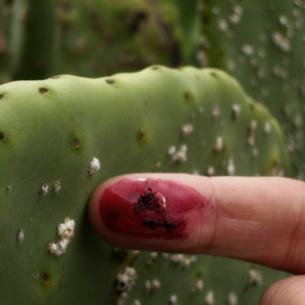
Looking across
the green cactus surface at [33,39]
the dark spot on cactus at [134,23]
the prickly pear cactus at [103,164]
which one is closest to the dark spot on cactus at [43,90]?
the prickly pear cactus at [103,164]

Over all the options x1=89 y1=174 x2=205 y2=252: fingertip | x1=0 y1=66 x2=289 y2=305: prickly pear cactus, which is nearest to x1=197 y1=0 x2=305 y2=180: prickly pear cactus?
x1=0 y1=66 x2=289 y2=305: prickly pear cactus

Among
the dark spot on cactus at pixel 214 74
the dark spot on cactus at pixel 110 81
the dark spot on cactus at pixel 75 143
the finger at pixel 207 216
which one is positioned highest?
the dark spot on cactus at pixel 110 81

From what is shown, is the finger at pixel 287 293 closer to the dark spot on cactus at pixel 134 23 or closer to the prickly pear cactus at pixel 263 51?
the prickly pear cactus at pixel 263 51

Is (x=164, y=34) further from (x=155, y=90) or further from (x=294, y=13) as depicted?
(x=155, y=90)

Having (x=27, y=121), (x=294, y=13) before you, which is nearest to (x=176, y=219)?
(x=27, y=121)

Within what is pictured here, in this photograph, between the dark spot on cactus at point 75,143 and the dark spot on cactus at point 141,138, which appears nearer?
the dark spot on cactus at point 75,143

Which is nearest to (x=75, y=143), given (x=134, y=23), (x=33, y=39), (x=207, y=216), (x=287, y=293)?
(x=207, y=216)

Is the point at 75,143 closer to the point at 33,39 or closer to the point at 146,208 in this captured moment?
the point at 146,208
